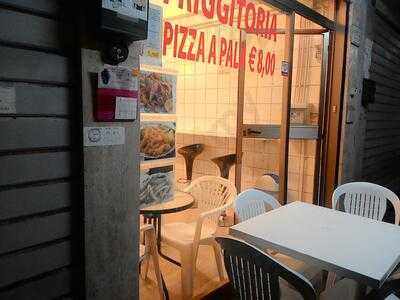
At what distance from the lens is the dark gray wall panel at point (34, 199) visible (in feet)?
4.28

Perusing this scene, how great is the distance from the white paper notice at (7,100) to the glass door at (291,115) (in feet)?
8.41

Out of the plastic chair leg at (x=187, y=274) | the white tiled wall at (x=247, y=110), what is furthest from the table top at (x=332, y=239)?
the white tiled wall at (x=247, y=110)

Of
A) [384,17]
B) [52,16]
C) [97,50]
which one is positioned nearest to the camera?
[52,16]

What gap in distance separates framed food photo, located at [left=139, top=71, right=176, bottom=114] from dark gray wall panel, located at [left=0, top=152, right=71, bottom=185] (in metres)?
0.80

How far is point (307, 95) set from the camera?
176 inches

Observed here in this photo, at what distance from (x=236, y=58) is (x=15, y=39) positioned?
11.0 feet

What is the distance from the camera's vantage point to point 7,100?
1.27 metres

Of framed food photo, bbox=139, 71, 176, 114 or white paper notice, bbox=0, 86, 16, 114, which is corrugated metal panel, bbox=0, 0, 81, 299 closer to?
white paper notice, bbox=0, 86, 16, 114

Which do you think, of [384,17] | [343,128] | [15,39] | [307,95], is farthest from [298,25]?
[15,39]

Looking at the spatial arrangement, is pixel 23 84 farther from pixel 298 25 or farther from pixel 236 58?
pixel 298 25

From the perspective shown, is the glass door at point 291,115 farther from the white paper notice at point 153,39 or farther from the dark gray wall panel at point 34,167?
the dark gray wall panel at point 34,167

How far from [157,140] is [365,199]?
85.1 inches

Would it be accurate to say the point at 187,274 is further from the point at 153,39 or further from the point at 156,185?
the point at 153,39

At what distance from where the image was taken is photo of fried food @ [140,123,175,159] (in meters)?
2.20
